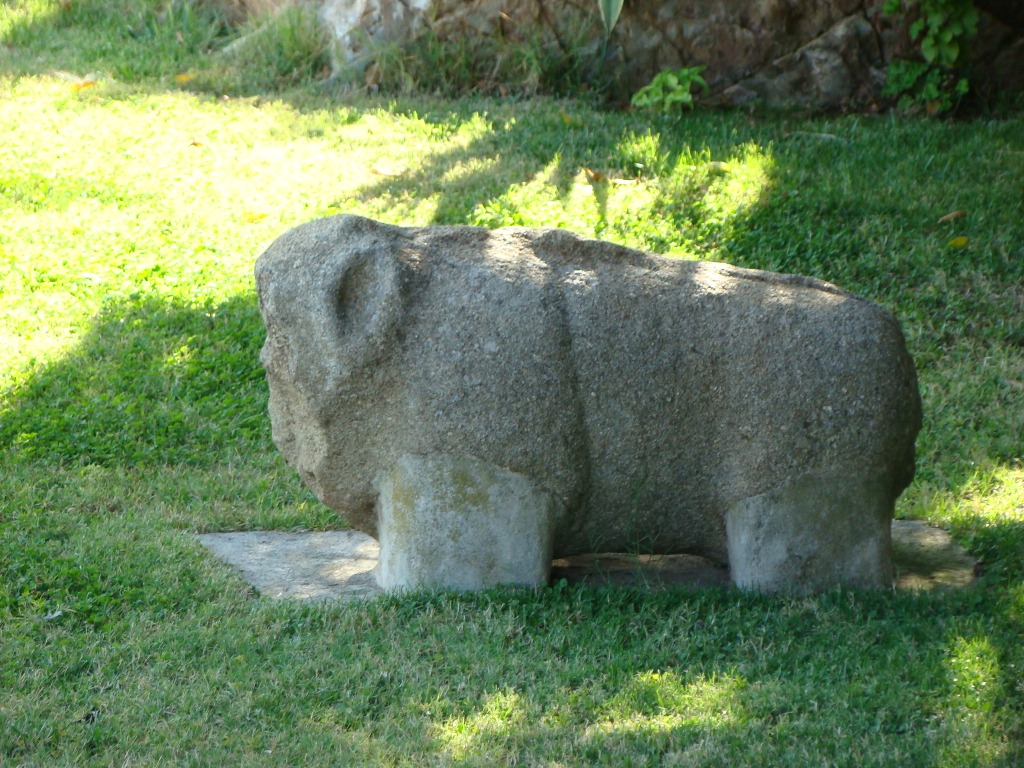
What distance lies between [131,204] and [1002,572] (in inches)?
269

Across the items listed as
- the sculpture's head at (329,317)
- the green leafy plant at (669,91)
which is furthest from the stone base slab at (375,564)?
the green leafy plant at (669,91)

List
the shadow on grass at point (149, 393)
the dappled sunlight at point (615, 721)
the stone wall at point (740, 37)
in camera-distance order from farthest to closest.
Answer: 1. the stone wall at point (740, 37)
2. the shadow on grass at point (149, 393)
3. the dappled sunlight at point (615, 721)

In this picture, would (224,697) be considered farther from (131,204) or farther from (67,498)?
(131,204)

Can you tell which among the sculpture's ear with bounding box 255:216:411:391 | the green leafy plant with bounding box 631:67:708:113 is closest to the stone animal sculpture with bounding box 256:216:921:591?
the sculpture's ear with bounding box 255:216:411:391

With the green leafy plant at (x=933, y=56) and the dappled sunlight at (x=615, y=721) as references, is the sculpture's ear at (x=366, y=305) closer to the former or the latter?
the dappled sunlight at (x=615, y=721)

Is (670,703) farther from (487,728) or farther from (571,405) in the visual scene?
(571,405)

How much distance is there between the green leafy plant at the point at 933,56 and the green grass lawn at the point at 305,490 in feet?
1.75

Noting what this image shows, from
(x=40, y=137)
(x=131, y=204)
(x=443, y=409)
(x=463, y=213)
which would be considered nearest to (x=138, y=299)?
(x=131, y=204)

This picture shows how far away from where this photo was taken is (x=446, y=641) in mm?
4367

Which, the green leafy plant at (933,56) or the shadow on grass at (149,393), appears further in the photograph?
the green leafy plant at (933,56)

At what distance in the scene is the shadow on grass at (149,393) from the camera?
6.59 m

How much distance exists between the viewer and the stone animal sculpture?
4.54 m

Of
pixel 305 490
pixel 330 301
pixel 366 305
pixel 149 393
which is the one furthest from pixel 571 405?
pixel 149 393

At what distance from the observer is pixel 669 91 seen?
10602 millimetres
